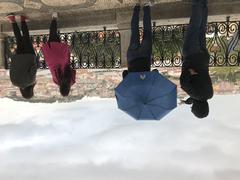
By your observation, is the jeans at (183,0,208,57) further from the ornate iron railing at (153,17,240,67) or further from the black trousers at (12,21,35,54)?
the black trousers at (12,21,35,54)

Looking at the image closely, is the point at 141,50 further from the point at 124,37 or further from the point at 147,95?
the point at 124,37

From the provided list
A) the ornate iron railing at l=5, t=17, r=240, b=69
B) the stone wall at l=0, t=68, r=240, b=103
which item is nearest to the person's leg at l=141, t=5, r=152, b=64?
the ornate iron railing at l=5, t=17, r=240, b=69

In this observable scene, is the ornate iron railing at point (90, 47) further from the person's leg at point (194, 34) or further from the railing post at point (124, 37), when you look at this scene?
the person's leg at point (194, 34)

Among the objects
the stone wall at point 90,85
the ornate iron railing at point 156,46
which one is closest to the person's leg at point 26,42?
the ornate iron railing at point 156,46

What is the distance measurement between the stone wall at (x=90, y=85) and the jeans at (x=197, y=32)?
3.32 metres

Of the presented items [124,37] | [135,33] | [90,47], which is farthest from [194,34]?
[90,47]

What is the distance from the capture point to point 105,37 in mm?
8133

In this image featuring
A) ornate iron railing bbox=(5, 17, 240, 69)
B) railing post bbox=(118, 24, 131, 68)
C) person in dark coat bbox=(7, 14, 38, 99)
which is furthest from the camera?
ornate iron railing bbox=(5, 17, 240, 69)

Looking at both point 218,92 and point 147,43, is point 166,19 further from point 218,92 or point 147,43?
point 218,92

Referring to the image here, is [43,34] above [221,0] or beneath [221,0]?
beneath

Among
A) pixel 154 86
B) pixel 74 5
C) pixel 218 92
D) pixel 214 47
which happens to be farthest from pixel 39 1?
pixel 218 92

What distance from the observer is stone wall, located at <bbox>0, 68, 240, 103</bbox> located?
9398 millimetres

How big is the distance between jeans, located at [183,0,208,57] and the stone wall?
332 cm

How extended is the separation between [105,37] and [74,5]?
167 centimetres
